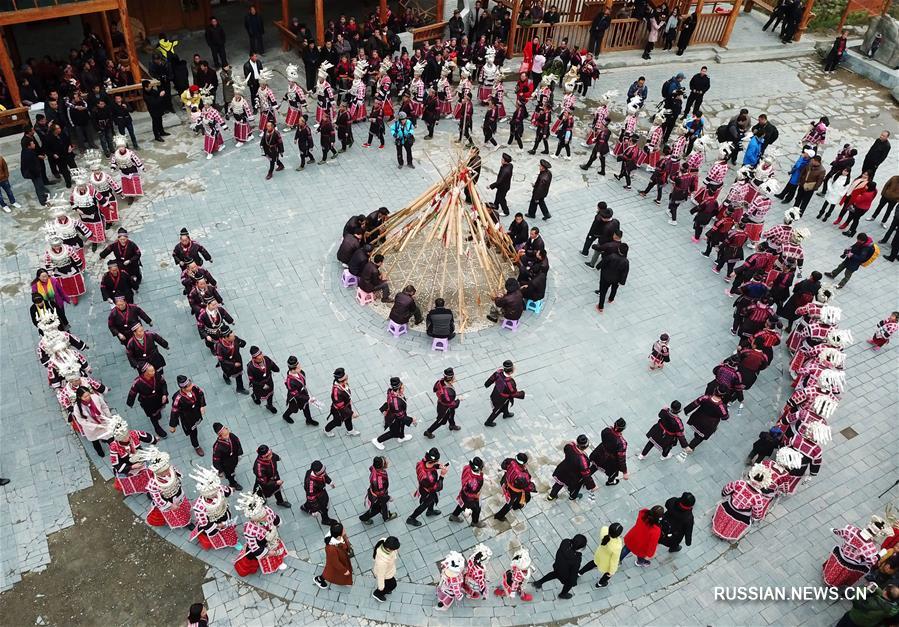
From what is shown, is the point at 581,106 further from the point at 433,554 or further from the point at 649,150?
the point at 433,554

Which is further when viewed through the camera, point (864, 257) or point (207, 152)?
point (207, 152)

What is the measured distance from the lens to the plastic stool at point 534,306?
13203mm

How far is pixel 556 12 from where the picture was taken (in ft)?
73.8

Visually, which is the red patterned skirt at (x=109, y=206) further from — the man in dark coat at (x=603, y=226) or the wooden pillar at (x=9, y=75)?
the man in dark coat at (x=603, y=226)

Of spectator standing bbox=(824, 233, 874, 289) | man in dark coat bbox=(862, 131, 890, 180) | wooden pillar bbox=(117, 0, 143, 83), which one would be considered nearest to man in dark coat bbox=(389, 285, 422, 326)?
spectator standing bbox=(824, 233, 874, 289)

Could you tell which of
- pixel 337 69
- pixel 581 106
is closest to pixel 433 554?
pixel 337 69

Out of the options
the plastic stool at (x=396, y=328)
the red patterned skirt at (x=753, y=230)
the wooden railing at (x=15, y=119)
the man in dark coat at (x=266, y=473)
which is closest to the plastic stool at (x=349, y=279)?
the plastic stool at (x=396, y=328)

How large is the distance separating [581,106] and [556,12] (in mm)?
3898

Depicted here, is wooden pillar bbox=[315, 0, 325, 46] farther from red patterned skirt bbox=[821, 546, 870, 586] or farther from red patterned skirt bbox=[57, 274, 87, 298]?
red patterned skirt bbox=[821, 546, 870, 586]

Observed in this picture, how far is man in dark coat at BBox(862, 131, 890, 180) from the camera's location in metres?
16.7

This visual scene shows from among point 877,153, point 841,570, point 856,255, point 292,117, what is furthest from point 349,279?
point 877,153

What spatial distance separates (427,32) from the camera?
22312 mm

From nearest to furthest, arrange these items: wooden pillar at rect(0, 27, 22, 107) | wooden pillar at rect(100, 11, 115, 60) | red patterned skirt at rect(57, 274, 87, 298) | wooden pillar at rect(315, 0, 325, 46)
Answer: red patterned skirt at rect(57, 274, 87, 298)
wooden pillar at rect(0, 27, 22, 107)
wooden pillar at rect(100, 11, 115, 60)
wooden pillar at rect(315, 0, 325, 46)

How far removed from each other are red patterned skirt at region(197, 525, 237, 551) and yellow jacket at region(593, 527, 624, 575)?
482 cm
